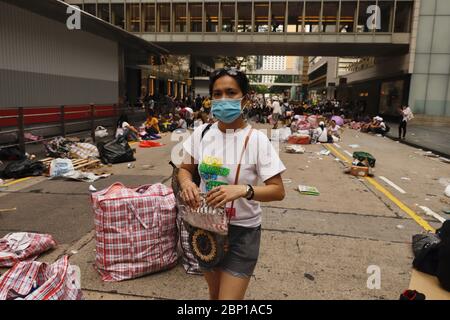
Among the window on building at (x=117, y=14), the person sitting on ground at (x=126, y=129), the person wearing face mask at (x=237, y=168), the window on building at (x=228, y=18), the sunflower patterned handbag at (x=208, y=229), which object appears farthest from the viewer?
the window on building at (x=117, y=14)

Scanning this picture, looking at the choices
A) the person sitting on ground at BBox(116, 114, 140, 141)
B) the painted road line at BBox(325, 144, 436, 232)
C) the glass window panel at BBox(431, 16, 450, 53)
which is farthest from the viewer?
the glass window panel at BBox(431, 16, 450, 53)

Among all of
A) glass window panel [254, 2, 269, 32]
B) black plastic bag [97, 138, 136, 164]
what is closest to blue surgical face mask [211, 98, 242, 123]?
black plastic bag [97, 138, 136, 164]

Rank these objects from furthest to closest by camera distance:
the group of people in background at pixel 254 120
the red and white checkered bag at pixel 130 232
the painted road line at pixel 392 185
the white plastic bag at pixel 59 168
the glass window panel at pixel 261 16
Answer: the glass window panel at pixel 261 16 < the group of people in background at pixel 254 120 < the white plastic bag at pixel 59 168 < the painted road line at pixel 392 185 < the red and white checkered bag at pixel 130 232

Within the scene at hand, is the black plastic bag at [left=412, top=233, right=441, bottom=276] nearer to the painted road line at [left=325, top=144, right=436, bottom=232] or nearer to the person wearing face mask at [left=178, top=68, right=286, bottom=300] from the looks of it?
the painted road line at [left=325, top=144, right=436, bottom=232]

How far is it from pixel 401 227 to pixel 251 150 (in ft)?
14.2

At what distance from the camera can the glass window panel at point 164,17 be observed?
111 ft

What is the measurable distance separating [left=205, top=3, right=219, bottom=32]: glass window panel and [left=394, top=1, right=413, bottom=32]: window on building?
15.5 m

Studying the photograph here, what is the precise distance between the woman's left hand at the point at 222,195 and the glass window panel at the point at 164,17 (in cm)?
3443

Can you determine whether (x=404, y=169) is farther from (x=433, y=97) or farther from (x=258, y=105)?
(x=433, y=97)

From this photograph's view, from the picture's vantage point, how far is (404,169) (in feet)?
35.3

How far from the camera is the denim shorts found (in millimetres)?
2242

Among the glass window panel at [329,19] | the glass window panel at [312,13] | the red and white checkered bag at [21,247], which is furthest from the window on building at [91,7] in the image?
the red and white checkered bag at [21,247]

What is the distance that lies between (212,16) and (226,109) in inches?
1399

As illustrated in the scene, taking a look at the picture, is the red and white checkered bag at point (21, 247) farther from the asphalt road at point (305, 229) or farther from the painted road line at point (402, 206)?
the painted road line at point (402, 206)
